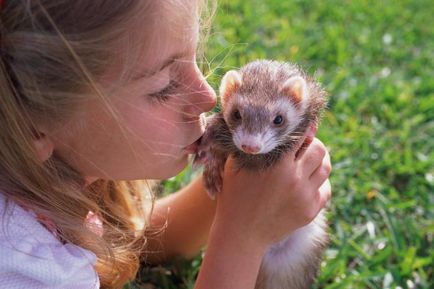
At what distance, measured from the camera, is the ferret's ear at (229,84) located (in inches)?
53.6

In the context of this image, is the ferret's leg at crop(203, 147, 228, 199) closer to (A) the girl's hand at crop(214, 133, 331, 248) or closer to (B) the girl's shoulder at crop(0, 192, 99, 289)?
(A) the girl's hand at crop(214, 133, 331, 248)

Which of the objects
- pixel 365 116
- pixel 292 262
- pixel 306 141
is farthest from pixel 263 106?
pixel 365 116

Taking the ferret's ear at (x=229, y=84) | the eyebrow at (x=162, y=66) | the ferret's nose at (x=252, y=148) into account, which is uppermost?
the eyebrow at (x=162, y=66)

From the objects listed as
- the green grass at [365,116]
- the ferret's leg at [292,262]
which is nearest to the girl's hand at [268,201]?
the ferret's leg at [292,262]

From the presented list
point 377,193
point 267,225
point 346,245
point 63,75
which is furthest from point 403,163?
point 63,75

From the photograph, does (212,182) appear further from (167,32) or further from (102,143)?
(167,32)

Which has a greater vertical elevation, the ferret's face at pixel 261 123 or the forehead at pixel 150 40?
the forehead at pixel 150 40

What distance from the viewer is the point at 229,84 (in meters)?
1.37

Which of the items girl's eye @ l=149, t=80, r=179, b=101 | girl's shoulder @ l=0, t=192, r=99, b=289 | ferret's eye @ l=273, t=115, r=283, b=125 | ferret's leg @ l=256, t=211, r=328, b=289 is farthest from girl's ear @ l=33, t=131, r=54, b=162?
ferret's leg @ l=256, t=211, r=328, b=289

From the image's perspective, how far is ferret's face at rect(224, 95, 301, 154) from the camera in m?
1.28

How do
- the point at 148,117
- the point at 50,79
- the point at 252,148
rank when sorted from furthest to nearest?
the point at 252,148 < the point at 148,117 < the point at 50,79

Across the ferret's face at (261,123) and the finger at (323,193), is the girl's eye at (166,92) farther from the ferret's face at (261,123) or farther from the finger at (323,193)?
the finger at (323,193)

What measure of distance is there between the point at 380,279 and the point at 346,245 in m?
0.15

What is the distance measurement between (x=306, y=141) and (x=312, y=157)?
52mm
